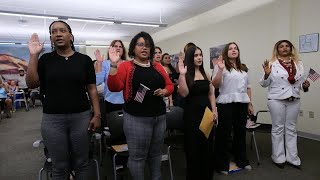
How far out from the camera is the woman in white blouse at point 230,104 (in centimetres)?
280

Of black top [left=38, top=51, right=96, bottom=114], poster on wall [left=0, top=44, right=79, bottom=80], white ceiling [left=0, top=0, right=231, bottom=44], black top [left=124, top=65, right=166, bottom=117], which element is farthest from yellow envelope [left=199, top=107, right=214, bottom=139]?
poster on wall [left=0, top=44, right=79, bottom=80]

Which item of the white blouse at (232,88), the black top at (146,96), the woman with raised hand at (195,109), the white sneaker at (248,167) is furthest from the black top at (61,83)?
the white sneaker at (248,167)

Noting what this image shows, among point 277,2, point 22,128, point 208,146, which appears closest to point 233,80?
point 208,146

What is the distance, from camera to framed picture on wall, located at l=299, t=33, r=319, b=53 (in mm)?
4125

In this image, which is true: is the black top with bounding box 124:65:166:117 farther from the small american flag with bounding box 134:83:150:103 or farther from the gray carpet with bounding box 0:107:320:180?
the gray carpet with bounding box 0:107:320:180

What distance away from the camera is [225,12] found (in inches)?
241

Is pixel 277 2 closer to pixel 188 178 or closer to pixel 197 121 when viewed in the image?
pixel 197 121

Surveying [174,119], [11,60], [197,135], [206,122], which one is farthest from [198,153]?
[11,60]

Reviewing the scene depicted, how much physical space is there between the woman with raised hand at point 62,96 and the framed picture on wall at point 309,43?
3904 mm

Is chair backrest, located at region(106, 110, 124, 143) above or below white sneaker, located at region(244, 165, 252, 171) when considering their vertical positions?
above

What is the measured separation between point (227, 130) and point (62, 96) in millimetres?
1877

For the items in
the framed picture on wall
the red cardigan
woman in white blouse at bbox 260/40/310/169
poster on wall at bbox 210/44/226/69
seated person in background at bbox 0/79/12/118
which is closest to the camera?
the red cardigan

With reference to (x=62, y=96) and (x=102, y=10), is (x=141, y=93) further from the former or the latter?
(x=102, y=10)

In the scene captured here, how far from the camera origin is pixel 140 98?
5.99 ft
